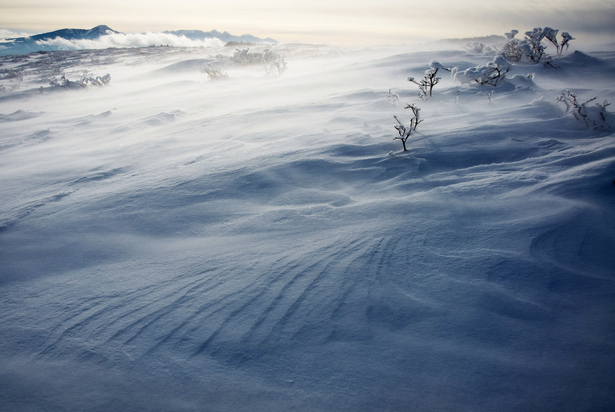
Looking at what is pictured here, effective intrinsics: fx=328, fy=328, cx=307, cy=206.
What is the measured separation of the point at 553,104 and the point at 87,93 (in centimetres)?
1201

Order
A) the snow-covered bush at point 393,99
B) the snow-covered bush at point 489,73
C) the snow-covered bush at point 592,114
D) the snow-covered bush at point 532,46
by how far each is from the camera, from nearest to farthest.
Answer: the snow-covered bush at point 592,114 < the snow-covered bush at point 393,99 < the snow-covered bush at point 489,73 < the snow-covered bush at point 532,46

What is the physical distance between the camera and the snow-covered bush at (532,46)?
22.3 ft

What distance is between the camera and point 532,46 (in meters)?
6.96

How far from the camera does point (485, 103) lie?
4332 mm

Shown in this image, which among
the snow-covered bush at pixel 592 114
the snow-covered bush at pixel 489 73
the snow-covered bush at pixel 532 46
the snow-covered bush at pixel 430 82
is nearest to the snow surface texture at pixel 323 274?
the snow-covered bush at pixel 592 114

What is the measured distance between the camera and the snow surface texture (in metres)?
1.16

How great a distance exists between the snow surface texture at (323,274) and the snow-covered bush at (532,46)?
4.45 meters

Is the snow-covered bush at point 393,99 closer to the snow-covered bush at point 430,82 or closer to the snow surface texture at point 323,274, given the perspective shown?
the snow-covered bush at point 430,82

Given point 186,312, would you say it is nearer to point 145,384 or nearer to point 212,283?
point 212,283

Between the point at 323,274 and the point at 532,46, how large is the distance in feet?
26.3

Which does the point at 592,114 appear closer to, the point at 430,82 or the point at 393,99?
the point at 430,82

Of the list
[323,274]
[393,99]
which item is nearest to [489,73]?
[393,99]

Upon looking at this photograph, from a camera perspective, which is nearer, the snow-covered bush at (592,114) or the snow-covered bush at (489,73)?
the snow-covered bush at (592,114)

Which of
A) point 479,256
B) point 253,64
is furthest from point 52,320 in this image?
point 253,64
